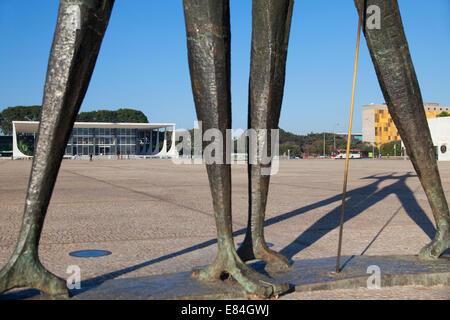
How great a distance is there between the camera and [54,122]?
2.29 meters

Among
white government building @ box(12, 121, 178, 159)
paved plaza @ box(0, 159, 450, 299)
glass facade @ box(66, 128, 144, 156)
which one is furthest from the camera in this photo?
glass facade @ box(66, 128, 144, 156)

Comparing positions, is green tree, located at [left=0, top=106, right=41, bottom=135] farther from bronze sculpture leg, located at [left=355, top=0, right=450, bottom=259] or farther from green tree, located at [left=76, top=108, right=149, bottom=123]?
bronze sculpture leg, located at [left=355, top=0, right=450, bottom=259]

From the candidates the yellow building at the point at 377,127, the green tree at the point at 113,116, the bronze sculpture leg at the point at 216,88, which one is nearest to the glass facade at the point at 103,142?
the green tree at the point at 113,116

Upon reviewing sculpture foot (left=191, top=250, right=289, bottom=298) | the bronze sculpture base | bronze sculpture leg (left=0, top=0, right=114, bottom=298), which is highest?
bronze sculpture leg (left=0, top=0, right=114, bottom=298)

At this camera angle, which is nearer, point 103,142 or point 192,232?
point 192,232

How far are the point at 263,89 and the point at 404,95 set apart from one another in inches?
34.5

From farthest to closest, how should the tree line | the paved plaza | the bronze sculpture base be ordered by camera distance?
the tree line → the paved plaza → the bronze sculpture base

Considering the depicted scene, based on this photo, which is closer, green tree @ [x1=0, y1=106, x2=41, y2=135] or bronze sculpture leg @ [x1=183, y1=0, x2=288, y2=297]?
bronze sculpture leg @ [x1=183, y1=0, x2=288, y2=297]

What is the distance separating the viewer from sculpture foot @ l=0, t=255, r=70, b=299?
7.24ft

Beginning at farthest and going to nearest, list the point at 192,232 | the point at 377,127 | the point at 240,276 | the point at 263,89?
the point at 377,127, the point at 192,232, the point at 263,89, the point at 240,276

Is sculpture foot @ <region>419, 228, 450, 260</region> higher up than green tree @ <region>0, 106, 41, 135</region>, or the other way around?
green tree @ <region>0, 106, 41, 135</region>

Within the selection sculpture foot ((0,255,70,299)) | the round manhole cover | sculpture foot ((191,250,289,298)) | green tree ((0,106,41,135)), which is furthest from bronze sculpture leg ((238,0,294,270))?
green tree ((0,106,41,135))

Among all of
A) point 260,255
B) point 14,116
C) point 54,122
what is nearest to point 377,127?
point 14,116

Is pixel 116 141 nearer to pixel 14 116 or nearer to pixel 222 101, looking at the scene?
pixel 14 116
